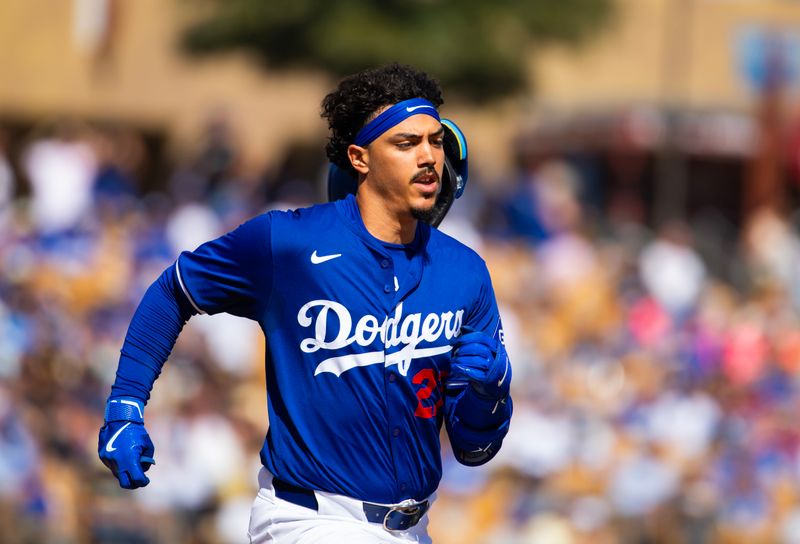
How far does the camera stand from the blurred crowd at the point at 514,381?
9.43m

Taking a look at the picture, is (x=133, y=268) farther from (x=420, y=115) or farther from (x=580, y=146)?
(x=580, y=146)

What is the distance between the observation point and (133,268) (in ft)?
37.2

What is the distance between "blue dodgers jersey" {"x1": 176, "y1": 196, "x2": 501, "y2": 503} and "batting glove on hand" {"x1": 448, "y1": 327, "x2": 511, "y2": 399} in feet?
0.51

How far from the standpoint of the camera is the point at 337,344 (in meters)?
4.53

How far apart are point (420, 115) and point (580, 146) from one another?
16.3 meters

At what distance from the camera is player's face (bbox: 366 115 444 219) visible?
15.1ft

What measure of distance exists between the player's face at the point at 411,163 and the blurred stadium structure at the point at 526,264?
16.0ft

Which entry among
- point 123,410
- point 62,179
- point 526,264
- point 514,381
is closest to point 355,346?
point 123,410

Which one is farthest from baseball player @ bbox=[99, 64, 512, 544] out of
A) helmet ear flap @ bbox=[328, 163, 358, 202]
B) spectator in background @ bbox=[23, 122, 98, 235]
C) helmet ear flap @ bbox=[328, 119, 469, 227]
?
spectator in background @ bbox=[23, 122, 98, 235]

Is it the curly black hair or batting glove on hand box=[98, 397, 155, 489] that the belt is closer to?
batting glove on hand box=[98, 397, 155, 489]

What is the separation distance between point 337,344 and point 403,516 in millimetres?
575

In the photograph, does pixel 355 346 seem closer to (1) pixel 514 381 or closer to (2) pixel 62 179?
(1) pixel 514 381

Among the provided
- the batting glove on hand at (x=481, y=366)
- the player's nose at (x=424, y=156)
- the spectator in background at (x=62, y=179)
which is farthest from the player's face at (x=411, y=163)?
the spectator in background at (x=62, y=179)

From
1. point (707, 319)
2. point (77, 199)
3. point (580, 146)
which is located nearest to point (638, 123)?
point (580, 146)
